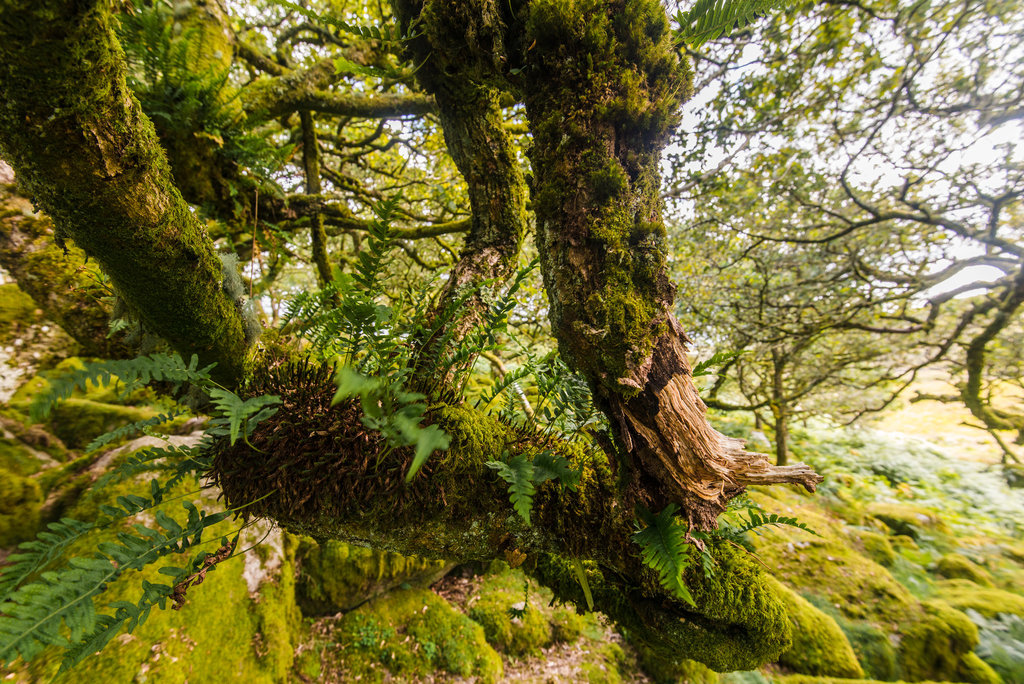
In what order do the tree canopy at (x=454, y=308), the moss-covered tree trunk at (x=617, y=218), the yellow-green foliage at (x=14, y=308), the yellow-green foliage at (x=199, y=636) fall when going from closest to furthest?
the tree canopy at (x=454, y=308) < the moss-covered tree trunk at (x=617, y=218) < the yellow-green foliage at (x=199, y=636) < the yellow-green foliage at (x=14, y=308)

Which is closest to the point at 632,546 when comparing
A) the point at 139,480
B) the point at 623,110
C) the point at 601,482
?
the point at 601,482

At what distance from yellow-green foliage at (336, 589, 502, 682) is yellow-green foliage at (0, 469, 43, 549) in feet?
8.38

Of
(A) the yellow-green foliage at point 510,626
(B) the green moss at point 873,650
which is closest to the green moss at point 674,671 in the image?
(A) the yellow-green foliage at point 510,626

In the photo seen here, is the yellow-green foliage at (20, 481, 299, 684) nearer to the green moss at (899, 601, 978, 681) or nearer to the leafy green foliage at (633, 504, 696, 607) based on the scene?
the leafy green foliage at (633, 504, 696, 607)

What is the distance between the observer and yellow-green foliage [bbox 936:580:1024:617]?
3.83 metres

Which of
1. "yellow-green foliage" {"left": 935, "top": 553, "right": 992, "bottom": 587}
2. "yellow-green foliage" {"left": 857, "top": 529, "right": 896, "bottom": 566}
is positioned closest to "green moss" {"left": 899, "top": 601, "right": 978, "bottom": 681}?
"yellow-green foliage" {"left": 857, "top": 529, "right": 896, "bottom": 566}

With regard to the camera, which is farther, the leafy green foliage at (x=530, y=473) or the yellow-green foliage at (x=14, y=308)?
Result: the yellow-green foliage at (x=14, y=308)

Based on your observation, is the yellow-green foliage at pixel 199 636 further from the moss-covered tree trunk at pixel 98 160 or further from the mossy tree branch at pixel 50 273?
the mossy tree branch at pixel 50 273

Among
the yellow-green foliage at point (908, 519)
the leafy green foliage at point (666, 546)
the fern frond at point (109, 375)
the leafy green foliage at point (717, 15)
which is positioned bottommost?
the yellow-green foliage at point (908, 519)

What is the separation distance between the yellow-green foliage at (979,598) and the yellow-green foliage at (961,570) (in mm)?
307

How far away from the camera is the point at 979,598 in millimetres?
4035

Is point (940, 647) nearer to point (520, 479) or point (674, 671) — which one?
point (674, 671)

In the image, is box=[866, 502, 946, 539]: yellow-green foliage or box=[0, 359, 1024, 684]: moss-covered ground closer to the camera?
box=[0, 359, 1024, 684]: moss-covered ground

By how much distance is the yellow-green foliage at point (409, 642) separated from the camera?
3299mm
